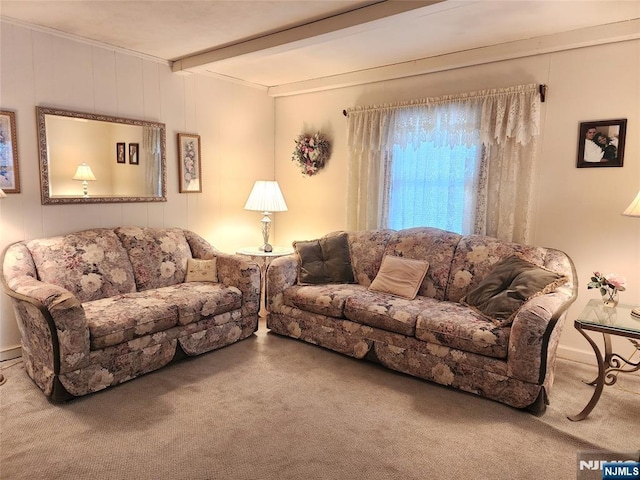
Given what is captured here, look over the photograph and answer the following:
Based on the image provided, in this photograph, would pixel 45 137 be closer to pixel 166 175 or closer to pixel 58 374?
pixel 166 175

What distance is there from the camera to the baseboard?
3146 millimetres

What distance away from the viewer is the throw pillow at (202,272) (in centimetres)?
378

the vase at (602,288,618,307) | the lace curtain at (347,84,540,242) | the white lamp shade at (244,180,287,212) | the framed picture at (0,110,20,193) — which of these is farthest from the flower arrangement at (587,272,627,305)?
the framed picture at (0,110,20,193)

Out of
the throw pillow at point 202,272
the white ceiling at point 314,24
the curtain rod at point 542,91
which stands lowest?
the throw pillow at point 202,272

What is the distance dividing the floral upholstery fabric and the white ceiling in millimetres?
1530

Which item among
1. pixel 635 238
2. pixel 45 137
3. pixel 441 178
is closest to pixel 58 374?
pixel 45 137

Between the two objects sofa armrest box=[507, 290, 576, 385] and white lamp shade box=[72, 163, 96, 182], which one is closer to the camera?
sofa armrest box=[507, 290, 576, 385]

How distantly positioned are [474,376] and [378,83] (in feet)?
9.40

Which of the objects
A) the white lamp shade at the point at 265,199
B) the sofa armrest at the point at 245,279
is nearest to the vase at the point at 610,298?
the sofa armrest at the point at 245,279

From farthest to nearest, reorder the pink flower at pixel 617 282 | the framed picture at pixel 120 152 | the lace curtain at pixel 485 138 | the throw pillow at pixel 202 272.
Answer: the throw pillow at pixel 202 272 < the framed picture at pixel 120 152 < the lace curtain at pixel 485 138 < the pink flower at pixel 617 282

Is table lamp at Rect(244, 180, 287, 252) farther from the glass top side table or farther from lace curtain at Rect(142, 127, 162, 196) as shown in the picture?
the glass top side table

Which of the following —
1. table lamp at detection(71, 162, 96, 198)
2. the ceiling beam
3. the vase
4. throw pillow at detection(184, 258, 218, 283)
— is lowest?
throw pillow at detection(184, 258, 218, 283)

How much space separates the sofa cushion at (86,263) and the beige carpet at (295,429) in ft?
2.27

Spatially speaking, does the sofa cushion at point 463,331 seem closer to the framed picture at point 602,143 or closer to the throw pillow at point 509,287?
the throw pillow at point 509,287
